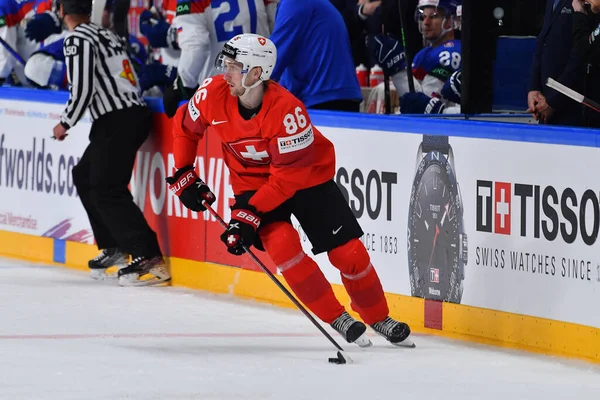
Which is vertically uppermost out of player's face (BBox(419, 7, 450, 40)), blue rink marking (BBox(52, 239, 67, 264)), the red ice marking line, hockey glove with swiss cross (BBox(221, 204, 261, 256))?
player's face (BBox(419, 7, 450, 40))

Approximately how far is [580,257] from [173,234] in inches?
120

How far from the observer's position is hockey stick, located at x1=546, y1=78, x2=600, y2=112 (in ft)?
20.8

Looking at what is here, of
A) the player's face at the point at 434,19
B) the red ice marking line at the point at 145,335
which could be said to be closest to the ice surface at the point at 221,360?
the red ice marking line at the point at 145,335

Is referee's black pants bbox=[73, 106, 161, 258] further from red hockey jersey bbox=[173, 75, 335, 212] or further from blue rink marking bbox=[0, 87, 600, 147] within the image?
red hockey jersey bbox=[173, 75, 335, 212]

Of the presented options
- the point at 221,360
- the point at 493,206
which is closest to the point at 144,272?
the point at 221,360

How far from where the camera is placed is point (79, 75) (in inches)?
329

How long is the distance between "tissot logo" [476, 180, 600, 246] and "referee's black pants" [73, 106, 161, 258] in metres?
2.46

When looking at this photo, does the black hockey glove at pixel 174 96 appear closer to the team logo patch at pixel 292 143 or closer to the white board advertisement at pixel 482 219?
the white board advertisement at pixel 482 219

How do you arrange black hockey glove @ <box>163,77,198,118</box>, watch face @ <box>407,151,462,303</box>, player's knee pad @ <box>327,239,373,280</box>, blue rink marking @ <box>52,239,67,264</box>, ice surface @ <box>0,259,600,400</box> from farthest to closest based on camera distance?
blue rink marking @ <box>52,239,67,264</box> → black hockey glove @ <box>163,77,198,118</box> → watch face @ <box>407,151,462,303</box> → player's knee pad @ <box>327,239,373,280</box> → ice surface @ <box>0,259,600,400</box>

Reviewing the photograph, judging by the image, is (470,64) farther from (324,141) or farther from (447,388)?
(447,388)

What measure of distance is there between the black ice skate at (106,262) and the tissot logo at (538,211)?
274 centimetres

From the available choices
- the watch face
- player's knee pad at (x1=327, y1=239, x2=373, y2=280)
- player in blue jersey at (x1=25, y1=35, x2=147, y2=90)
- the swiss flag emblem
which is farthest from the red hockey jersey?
player in blue jersey at (x1=25, y1=35, x2=147, y2=90)

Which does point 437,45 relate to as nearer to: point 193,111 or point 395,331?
point 193,111

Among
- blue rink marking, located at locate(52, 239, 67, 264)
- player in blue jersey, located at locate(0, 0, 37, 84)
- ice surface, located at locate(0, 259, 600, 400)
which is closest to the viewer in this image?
ice surface, located at locate(0, 259, 600, 400)
